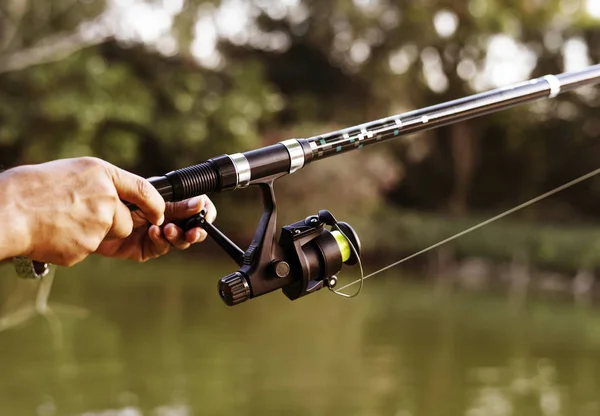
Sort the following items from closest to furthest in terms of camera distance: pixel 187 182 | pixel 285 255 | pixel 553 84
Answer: pixel 187 182, pixel 285 255, pixel 553 84

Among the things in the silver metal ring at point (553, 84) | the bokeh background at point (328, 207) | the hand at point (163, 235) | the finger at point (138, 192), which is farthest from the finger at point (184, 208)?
the bokeh background at point (328, 207)

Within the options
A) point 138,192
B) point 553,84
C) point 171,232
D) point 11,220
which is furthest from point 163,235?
point 553,84

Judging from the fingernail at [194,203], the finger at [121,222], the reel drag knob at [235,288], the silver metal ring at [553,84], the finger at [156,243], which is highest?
the silver metal ring at [553,84]

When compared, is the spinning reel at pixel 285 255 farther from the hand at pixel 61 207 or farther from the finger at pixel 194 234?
the hand at pixel 61 207

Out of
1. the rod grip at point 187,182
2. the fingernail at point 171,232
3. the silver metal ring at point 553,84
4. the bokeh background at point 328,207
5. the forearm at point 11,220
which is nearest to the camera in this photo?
the forearm at point 11,220

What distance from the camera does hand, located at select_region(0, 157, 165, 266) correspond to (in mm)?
774

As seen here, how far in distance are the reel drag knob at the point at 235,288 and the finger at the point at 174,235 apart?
0.37 feet

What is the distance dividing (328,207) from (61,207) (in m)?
11.8

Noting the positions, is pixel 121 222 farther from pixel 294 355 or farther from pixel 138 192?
pixel 294 355

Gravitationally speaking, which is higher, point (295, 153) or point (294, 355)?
point (295, 153)

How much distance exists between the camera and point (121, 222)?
86cm

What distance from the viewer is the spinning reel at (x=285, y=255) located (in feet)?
3.48

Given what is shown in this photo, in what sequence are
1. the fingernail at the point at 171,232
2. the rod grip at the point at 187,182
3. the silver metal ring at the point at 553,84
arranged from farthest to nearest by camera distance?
the silver metal ring at the point at 553,84 → the fingernail at the point at 171,232 → the rod grip at the point at 187,182

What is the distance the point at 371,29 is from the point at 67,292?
21.6 ft
